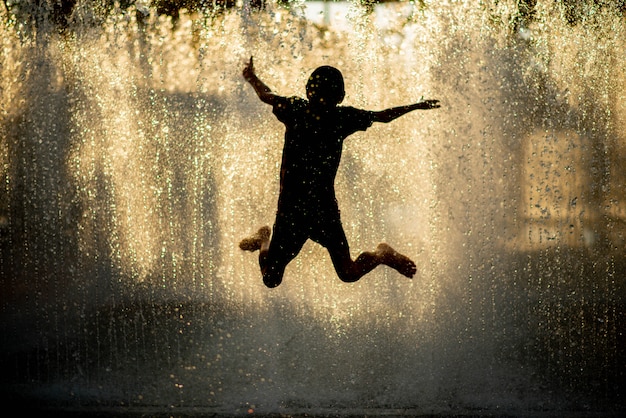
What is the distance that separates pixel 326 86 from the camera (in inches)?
148

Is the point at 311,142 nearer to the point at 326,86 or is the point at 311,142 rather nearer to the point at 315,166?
the point at 315,166

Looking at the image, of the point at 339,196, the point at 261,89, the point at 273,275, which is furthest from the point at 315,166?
the point at 339,196

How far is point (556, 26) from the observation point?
601 centimetres

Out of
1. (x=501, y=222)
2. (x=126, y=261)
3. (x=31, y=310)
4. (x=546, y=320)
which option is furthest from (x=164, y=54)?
(x=546, y=320)

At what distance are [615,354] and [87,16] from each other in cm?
A: 639

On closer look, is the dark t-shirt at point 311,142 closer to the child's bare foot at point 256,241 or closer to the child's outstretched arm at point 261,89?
the child's outstretched arm at point 261,89

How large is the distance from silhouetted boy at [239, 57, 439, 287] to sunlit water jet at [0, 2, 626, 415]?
6.41ft

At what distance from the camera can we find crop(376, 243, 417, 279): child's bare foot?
4.00m

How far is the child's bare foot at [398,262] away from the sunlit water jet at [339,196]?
188cm

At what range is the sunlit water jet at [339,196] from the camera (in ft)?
18.5

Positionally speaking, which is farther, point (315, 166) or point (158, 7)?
point (158, 7)

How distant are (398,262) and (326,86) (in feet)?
4.29

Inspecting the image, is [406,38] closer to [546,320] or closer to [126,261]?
[546,320]

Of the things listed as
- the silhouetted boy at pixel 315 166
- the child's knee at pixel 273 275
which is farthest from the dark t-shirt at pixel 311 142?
the child's knee at pixel 273 275
